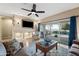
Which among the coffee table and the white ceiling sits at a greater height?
the white ceiling

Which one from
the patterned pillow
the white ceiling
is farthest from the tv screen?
the patterned pillow

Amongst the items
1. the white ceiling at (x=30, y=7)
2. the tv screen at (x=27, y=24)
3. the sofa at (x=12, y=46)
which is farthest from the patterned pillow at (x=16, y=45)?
the white ceiling at (x=30, y=7)

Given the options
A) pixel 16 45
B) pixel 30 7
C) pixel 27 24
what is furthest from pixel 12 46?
pixel 30 7

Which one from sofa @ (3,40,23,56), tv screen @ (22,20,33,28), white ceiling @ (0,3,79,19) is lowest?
sofa @ (3,40,23,56)

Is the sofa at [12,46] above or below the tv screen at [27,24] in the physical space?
below

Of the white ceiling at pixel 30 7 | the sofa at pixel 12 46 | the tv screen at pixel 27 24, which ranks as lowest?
the sofa at pixel 12 46

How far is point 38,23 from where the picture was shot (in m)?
2.56

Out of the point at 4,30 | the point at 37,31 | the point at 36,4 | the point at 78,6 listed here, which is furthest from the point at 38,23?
the point at 78,6

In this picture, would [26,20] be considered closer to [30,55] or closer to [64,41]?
[30,55]

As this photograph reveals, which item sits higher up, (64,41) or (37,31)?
(37,31)

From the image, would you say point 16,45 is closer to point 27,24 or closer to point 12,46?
point 12,46

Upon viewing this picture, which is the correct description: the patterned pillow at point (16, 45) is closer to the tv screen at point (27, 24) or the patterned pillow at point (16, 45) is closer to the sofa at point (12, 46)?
the sofa at point (12, 46)

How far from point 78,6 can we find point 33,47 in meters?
1.28

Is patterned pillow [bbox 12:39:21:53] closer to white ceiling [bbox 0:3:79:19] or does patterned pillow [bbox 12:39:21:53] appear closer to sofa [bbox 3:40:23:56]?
sofa [bbox 3:40:23:56]
